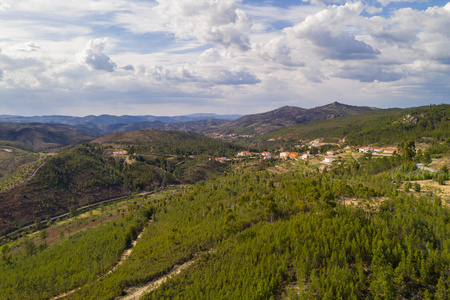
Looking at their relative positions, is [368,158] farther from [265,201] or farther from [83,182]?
[83,182]

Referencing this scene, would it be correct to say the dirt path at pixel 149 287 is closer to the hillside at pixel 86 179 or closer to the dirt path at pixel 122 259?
the dirt path at pixel 122 259

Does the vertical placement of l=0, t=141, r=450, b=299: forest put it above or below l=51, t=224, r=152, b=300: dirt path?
above

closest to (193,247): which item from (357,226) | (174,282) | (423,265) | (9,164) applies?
(174,282)

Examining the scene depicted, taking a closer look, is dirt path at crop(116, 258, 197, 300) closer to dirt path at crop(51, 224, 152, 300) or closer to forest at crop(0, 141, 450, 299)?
forest at crop(0, 141, 450, 299)

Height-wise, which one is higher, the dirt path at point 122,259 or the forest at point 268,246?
the forest at point 268,246

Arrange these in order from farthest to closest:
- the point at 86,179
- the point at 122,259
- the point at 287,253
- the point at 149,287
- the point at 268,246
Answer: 1. the point at 86,179
2. the point at 122,259
3. the point at 268,246
4. the point at 149,287
5. the point at 287,253

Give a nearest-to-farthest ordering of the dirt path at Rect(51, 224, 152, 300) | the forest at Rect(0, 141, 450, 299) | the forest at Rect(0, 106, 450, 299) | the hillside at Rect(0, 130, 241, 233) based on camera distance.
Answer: the forest at Rect(0, 141, 450, 299) → the forest at Rect(0, 106, 450, 299) → the dirt path at Rect(51, 224, 152, 300) → the hillside at Rect(0, 130, 241, 233)

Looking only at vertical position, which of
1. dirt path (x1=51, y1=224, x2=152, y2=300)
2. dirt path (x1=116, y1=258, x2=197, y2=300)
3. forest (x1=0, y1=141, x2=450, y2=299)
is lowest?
dirt path (x1=51, y1=224, x2=152, y2=300)

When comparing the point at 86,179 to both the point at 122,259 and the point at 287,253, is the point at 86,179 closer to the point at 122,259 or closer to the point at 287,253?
the point at 122,259

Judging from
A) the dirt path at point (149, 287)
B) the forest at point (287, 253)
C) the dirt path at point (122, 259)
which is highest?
the forest at point (287, 253)

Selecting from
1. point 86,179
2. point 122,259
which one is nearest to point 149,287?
point 122,259

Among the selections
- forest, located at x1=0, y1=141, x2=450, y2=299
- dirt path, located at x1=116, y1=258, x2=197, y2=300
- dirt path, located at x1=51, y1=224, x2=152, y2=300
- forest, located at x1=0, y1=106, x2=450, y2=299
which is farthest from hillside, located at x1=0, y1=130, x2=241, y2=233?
dirt path, located at x1=116, y1=258, x2=197, y2=300

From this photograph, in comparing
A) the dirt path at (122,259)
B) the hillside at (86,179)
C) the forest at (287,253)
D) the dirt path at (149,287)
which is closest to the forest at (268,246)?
the forest at (287,253)
